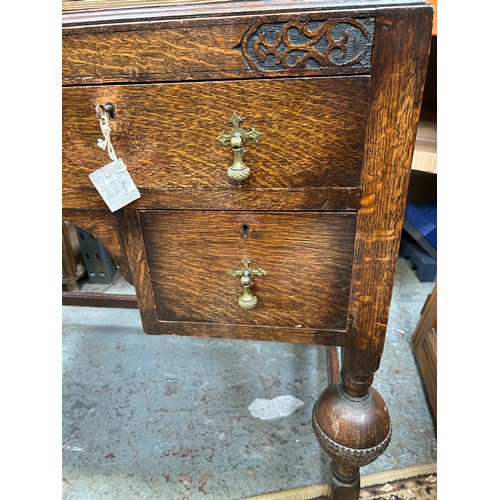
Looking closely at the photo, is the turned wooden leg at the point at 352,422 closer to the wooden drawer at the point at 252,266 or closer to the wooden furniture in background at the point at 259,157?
the wooden furniture in background at the point at 259,157

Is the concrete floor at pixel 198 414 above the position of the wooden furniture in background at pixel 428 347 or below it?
below

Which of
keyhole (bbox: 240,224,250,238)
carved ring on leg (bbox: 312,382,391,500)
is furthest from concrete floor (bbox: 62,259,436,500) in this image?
keyhole (bbox: 240,224,250,238)

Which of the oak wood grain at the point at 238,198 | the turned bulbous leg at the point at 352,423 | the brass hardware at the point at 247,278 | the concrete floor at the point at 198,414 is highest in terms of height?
the oak wood grain at the point at 238,198

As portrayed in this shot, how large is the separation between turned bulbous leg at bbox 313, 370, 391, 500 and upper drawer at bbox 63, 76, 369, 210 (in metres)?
0.34

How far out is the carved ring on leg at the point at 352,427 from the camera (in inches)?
25.8

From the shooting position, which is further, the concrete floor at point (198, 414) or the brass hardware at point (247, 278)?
the concrete floor at point (198, 414)

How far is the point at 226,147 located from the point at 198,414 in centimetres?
78

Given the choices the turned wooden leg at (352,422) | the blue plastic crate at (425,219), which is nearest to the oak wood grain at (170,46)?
the turned wooden leg at (352,422)

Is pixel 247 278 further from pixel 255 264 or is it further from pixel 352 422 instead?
pixel 352 422

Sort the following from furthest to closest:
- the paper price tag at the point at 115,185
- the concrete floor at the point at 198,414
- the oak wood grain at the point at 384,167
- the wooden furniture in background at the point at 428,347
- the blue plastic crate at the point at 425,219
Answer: the blue plastic crate at the point at 425,219, the wooden furniture in background at the point at 428,347, the concrete floor at the point at 198,414, the paper price tag at the point at 115,185, the oak wood grain at the point at 384,167

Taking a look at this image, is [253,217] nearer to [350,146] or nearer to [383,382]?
[350,146]

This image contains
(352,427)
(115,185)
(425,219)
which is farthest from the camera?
(425,219)

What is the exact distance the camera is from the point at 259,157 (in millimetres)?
496

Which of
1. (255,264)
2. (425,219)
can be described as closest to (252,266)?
(255,264)
